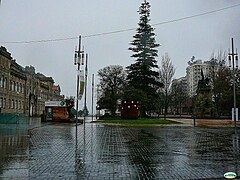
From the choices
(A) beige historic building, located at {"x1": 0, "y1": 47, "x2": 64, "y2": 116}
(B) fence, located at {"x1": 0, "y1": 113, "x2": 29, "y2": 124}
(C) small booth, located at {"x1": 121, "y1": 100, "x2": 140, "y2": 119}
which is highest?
(A) beige historic building, located at {"x1": 0, "y1": 47, "x2": 64, "y2": 116}

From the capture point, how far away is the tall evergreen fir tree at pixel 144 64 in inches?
2479

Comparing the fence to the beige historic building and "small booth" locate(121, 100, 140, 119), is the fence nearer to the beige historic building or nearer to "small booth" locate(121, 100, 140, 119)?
"small booth" locate(121, 100, 140, 119)

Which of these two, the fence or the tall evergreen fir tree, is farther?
the tall evergreen fir tree

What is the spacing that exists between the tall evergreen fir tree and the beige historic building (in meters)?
25.3

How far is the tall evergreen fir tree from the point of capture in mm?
62969

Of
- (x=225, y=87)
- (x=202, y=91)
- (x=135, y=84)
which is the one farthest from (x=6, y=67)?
(x=225, y=87)

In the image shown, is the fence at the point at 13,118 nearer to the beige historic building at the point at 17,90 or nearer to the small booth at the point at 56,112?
the small booth at the point at 56,112

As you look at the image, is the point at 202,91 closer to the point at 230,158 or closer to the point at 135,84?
the point at 135,84

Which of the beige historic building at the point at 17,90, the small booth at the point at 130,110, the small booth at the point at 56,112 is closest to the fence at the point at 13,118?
the small booth at the point at 56,112

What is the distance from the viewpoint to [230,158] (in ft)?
39.1

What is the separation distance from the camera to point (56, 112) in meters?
49.5

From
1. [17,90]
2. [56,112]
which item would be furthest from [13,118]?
[17,90]

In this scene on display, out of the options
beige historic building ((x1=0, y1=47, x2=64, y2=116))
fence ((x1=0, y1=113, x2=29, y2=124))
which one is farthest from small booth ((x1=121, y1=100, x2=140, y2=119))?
beige historic building ((x1=0, y1=47, x2=64, y2=116))

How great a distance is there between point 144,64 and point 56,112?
22.6 meters
